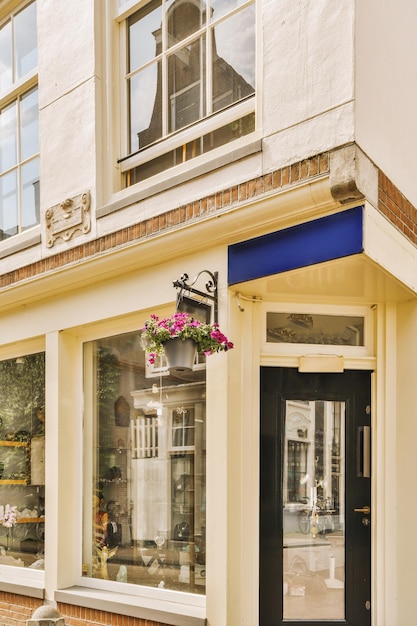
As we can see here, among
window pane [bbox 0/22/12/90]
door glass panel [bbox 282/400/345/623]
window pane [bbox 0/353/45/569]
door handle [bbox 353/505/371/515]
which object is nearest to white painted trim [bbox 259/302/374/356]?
door glass panel [bbox 282/400/345/623]

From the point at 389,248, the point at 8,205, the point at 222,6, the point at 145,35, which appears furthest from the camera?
the point at 8,205

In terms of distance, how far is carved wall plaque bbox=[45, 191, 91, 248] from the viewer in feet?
20.4

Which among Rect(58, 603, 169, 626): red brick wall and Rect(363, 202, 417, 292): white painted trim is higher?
Rect(363, 202, 417, 292): white painted trim

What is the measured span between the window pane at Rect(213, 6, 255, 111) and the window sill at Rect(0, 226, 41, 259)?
2.40 metres

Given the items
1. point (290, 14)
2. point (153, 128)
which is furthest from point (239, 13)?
point (153, 128)

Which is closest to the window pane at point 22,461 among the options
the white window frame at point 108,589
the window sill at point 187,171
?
the white window frame at point 108,589

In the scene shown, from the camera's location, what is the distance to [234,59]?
217 inches

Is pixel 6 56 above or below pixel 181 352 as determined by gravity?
above

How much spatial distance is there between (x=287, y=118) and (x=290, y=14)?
759 millimetres

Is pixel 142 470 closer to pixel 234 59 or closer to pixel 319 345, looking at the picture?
pixel 319 345

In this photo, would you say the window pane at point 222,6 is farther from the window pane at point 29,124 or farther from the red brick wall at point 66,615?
the red brick wall at point 66,615

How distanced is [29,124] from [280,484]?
4.74 m

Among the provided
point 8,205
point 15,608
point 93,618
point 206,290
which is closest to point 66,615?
point 93,618

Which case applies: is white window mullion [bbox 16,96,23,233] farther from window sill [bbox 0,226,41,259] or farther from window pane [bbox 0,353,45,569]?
window pane [bbox 0,353,45,569]
